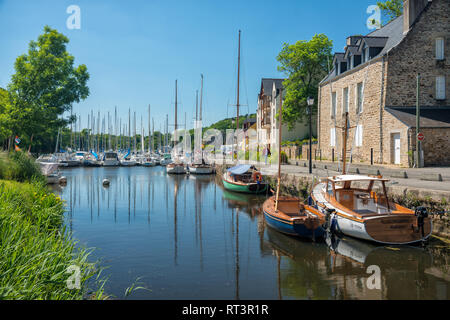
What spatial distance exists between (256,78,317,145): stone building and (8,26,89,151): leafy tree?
2673 cm

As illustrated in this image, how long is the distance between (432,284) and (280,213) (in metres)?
6.02

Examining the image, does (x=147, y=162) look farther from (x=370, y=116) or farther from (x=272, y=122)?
(x=370, y=116)

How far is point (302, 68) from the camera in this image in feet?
137

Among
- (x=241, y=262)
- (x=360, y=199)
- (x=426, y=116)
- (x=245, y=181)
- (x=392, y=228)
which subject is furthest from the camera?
(x=245, y=181)

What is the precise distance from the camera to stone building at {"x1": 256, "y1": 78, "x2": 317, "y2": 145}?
47906 millimetres

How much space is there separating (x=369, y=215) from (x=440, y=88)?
18927 millimetres

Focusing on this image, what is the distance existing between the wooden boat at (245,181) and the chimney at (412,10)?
1506cm

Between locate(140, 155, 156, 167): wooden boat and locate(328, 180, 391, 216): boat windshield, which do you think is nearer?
locate(328, 180, 391, 216): boat windshield

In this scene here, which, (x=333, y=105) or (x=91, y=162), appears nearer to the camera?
(x=333, y=105)

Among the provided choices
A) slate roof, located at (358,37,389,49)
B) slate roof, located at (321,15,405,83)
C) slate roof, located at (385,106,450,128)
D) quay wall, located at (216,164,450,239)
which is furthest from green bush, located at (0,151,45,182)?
slate roof, located at (358,37,389,49)

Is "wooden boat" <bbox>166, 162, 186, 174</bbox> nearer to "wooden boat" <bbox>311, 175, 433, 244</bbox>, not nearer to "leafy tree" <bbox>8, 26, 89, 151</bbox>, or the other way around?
"leafy tree" <bbox>8, 26, 89, 151</bbox>

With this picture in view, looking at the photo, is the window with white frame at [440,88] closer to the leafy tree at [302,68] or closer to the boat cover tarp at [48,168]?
the leafy tree at [302,68]

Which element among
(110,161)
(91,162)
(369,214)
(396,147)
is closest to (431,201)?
(369,214)

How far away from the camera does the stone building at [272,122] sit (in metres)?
47.9
